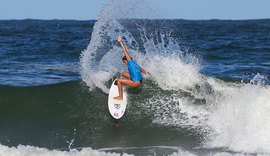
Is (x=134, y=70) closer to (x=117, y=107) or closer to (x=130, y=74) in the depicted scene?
(x=130, y=74)

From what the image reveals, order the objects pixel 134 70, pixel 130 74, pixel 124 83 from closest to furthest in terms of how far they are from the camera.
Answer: pixel 134 70
pixel 130 74
pixel 124 83

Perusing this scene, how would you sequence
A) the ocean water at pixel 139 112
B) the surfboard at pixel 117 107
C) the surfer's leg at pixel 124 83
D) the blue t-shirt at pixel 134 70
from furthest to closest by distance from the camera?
the surfboard at pixel 117 107 < the surfer's leg at pixel 124 83 < the blue t-shirt at pixel 134 70 < the ocean water at pixel 139 112

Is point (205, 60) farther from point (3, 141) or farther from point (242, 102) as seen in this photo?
point (3, 141)

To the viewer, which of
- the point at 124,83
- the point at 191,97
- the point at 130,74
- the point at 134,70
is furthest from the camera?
the point at 191,97

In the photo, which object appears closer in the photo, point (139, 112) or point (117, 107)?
point (117, 107)

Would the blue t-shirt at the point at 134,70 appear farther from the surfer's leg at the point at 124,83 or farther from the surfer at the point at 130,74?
the surfer's leg at the point at 124,83

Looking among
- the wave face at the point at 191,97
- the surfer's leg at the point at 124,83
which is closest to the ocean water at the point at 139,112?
the wave face at the point at 191,97

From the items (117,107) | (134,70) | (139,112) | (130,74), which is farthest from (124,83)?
(139,112)

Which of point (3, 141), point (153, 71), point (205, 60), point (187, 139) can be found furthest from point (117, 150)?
point (205, 60)

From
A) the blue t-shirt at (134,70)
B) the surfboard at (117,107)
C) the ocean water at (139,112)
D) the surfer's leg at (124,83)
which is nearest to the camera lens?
the ocean water at (139,112)

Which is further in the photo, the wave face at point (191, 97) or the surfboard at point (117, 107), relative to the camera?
the surfboard at point (117, 107)

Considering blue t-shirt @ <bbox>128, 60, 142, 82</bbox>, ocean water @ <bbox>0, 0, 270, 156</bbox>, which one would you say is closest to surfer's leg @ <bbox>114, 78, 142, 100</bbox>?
blue t-shirt @ <bbox>128, 60, 142, 82</bbox>

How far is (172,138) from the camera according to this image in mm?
11727

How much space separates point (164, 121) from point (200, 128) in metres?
0.98
